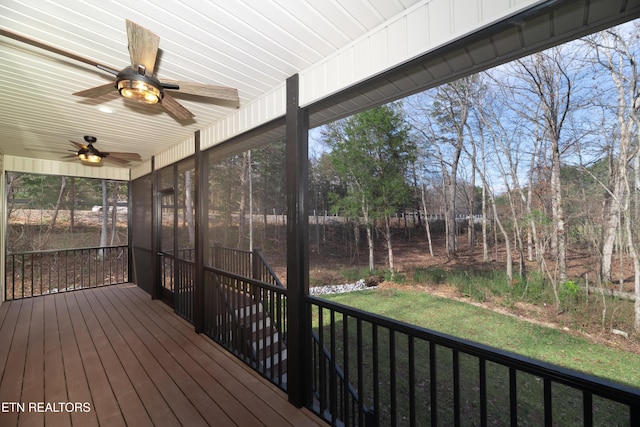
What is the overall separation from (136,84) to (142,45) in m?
0.26

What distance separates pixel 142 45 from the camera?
1459 millimetres

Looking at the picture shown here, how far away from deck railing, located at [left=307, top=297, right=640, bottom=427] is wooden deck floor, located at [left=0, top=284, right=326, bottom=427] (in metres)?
0.58

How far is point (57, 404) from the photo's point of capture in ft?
6.64

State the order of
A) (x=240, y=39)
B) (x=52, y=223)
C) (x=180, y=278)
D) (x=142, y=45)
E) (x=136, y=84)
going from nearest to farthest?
(x=142, y=45), (x=136, y=84), (x=240, y=39), (x=180, y=278), (x=52, y=223)

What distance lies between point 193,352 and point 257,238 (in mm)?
1893

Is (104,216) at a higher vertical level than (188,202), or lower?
lower

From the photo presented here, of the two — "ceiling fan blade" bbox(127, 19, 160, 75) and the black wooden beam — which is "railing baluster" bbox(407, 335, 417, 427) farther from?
the black wooden beam

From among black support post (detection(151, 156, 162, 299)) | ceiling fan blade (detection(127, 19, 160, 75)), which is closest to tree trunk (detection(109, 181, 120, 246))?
black support post (detection(151, 156, 162, 299))

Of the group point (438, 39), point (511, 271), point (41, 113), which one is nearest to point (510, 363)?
point (438, 39)

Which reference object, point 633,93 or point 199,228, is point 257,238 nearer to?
point 199,228

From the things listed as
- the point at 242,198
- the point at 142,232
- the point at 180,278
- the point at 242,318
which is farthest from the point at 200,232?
the point at 142,232

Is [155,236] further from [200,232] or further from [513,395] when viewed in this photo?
[513,395]

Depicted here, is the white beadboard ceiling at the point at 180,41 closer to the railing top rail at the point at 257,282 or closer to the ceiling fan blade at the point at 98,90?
the ceiling fan blade at the point at 98,90

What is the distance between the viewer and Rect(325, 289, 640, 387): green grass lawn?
2.77 meters
